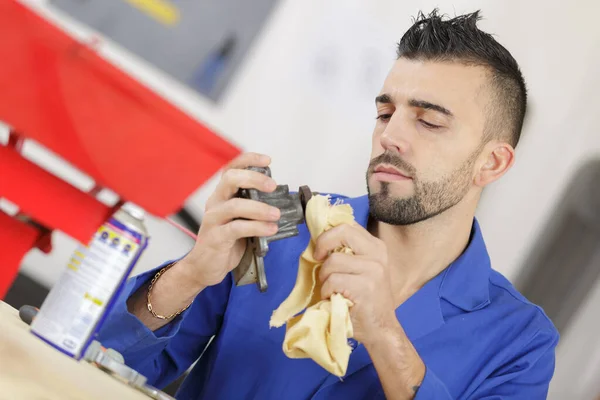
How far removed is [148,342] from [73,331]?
31cm

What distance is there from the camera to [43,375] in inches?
32.8

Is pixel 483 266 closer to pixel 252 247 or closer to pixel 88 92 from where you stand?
pixel 252 247

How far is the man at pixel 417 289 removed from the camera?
1153 mm

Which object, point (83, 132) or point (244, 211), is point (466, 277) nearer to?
point (244, 211)

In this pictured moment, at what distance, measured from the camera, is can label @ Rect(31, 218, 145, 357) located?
826 mm

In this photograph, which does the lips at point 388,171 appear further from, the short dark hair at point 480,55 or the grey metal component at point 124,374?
the grey metal component at point 124,374

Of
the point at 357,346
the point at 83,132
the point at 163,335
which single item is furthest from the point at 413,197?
the point at 83,132

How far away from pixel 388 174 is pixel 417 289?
0.86 ft

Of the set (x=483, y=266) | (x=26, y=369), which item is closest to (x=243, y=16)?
(x=483, y=266)

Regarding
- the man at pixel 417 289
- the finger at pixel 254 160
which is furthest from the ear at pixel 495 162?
the finger at pixel 254 160

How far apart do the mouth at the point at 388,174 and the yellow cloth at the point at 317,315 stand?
0.26 meters

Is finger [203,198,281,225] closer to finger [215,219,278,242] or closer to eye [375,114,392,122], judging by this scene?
finger [215,219,278,242]

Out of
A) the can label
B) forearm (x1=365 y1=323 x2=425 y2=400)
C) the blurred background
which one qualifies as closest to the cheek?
forearm (x1=365 y1=323 x2=425 y2=400)

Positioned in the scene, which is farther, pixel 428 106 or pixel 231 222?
pixel 428 106
